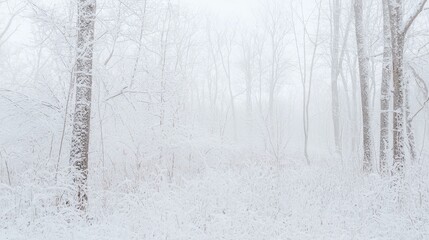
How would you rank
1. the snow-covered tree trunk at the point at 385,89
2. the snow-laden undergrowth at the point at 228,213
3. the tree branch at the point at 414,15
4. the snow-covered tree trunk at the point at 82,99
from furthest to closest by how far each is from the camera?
the snow-covered tree trunk at the point at 385,89, the tree branch at the point at 414,15, the snow-covered tree trunk at the point at 82,99, the snow-laden undergrowth at the point at 228,213

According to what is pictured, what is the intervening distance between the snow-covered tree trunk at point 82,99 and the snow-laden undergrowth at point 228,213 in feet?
1.33

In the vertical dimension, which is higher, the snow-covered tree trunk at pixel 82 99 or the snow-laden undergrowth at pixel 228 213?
the snow-covered tree trunk at pixel 82 99

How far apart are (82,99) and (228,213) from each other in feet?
11.4

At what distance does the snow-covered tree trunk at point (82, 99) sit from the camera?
6926 mm

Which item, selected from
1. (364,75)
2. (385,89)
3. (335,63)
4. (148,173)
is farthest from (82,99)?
(335,63)

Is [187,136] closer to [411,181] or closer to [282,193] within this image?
[282,193]

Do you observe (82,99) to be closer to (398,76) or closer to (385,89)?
(398,76)

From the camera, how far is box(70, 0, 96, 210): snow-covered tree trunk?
6.93 metres

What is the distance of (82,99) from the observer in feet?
23.0

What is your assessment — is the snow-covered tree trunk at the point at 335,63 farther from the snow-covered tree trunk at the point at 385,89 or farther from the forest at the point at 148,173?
the snow-covered tree trunk at the point at 385,89

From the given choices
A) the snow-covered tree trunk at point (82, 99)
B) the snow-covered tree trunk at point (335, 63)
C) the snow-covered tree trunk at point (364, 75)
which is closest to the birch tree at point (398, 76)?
the snow-covered tree trunk at point (364, 75)

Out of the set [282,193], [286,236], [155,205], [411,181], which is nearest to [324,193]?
[282,193]

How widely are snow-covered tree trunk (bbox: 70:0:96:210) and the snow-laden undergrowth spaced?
1.33ft

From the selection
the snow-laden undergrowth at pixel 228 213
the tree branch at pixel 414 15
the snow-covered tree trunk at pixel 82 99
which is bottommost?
the snow-laden undergrowth at pixel 228 213
